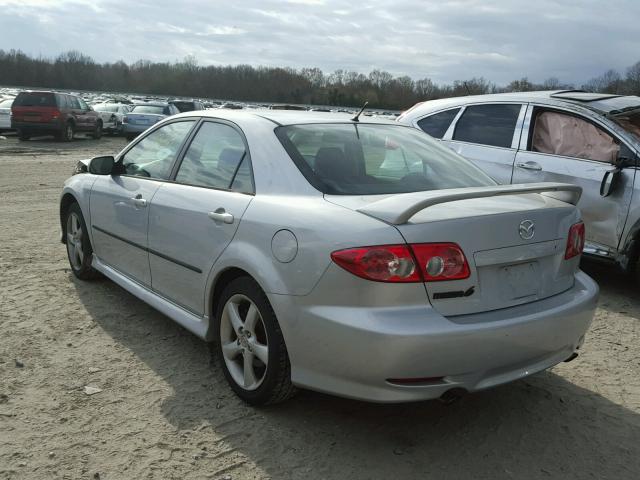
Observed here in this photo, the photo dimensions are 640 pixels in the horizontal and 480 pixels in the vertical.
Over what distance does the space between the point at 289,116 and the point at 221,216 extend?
0.88 metres

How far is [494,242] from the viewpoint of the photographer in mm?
2734

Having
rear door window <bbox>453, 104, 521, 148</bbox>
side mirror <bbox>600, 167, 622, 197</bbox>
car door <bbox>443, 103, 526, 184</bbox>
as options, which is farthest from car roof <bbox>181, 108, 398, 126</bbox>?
rear door window <bbox>453, 104, 521, 148</bbox>

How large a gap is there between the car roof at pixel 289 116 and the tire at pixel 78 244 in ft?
5.61

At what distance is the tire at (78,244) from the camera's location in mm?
5180

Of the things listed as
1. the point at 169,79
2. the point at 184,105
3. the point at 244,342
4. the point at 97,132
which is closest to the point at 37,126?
the point at 97,132

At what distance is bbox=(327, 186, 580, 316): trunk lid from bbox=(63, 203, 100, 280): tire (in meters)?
2.99

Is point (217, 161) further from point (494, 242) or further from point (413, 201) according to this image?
point (494, 242)

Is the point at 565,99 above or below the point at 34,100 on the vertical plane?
above

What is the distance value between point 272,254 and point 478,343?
102cm

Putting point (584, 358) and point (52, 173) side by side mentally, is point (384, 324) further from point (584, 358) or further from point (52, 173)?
point (52, 173)

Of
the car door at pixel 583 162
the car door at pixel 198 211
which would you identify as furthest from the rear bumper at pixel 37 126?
the car door at pixel 198 211

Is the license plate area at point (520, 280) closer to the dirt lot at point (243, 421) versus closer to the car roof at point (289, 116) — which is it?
the dirt lot at point (243, 421)

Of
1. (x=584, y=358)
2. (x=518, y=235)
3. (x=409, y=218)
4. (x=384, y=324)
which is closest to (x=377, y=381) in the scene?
(x=384, y=324)

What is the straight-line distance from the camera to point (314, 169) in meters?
3.19
